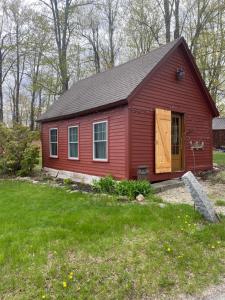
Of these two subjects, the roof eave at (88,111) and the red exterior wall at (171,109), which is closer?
the roof eave at (88,111)

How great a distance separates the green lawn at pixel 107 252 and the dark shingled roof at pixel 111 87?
156 inches

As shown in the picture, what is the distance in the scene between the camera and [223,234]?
4.46 m

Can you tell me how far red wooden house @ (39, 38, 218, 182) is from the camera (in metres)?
8.30

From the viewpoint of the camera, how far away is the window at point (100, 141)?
9.05 meters

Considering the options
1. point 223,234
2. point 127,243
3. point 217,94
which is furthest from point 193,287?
point 217,94

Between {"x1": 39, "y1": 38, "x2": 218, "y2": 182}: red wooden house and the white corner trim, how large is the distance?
0.04 m

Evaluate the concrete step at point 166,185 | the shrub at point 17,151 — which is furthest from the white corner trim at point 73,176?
the concrete step at point 166,185

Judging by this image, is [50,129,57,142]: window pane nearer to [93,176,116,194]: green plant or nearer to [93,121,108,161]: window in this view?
[93,121,108,161]: window

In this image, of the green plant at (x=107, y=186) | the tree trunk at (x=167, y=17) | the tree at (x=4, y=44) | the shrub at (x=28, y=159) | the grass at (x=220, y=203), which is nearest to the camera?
the grass at (x=220, y=203)

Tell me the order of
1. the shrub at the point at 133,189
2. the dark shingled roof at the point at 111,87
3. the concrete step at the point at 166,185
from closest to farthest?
the shrub at the point at 133,189
the concrete step at the point at 166,185
the dark shingled roof at the point at 111,87

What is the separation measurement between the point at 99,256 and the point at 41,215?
222 cm

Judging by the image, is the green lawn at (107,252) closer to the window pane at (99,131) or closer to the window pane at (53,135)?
the window pane at (99,131)

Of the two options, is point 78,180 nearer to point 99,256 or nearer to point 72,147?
point 72,147

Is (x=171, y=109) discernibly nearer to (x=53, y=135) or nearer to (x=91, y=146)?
(x=91, y=146)
